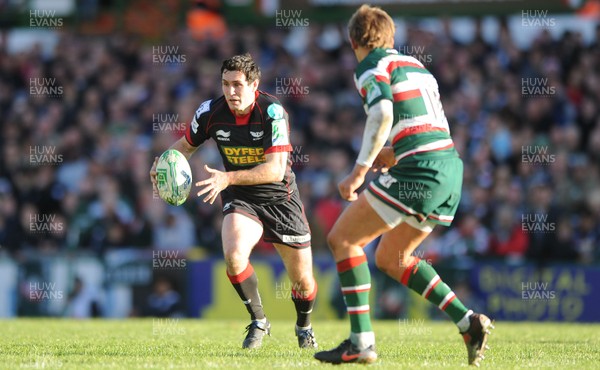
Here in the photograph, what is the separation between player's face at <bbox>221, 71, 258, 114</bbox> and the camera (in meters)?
8.21

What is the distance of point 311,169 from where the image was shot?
16828mm

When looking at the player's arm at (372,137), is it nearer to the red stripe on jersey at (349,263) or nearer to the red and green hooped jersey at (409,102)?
the red and green hooped jersey at (409,102)

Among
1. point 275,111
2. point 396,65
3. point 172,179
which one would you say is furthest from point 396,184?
point 172,179

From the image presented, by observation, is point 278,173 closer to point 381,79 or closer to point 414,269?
point 414,269

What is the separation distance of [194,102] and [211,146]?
169cm

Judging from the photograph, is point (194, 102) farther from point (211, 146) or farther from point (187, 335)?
point (187, 335)

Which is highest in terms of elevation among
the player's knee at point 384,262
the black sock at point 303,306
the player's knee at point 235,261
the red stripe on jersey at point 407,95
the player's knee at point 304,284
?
the red stripe on jersey at point 407,95

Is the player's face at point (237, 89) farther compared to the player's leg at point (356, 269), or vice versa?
the player's face at point (237, 89)

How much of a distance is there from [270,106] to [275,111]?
8 centimetres

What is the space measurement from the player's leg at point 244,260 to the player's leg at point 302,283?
12.0 inches

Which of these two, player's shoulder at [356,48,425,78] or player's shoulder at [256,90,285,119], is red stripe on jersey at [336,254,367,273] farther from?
player's shoulder at [256,90,285,119]

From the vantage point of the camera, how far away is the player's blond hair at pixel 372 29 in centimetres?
657

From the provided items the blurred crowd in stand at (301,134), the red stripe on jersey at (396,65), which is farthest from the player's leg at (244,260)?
the blurred crowd in stand at (301,134)

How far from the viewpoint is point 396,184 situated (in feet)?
21.5
